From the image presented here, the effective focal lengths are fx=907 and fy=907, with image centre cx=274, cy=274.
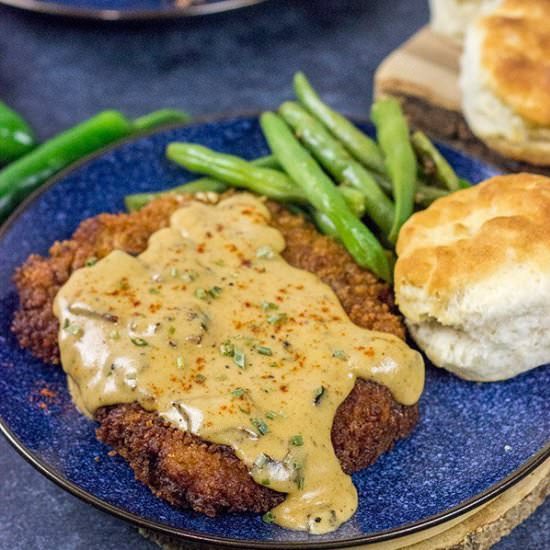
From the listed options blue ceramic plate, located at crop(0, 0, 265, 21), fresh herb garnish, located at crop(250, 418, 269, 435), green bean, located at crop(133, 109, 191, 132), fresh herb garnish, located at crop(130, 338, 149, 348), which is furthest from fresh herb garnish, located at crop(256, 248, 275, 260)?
blue ceramic plate, located at crop(0, 0, 265, 21)

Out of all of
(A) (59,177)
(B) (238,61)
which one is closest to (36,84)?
(B) (238,61)

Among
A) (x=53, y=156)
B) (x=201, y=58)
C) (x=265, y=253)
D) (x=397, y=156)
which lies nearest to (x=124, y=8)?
(x=201, y=58)

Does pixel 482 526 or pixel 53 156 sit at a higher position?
pixel 53 156

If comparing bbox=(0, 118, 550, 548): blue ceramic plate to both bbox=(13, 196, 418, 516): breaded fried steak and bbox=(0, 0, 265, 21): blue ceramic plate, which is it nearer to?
bbox=(13, 196, 418, 516): breaded fried steak

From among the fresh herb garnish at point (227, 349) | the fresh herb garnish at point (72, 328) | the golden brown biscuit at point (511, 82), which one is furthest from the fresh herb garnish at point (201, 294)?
the golden brown biscuit at point (511, 82)

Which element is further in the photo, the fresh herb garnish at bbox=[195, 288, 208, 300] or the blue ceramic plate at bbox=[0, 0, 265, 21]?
the blue ceramic plate at bbox=[0, 0, 265, 21]

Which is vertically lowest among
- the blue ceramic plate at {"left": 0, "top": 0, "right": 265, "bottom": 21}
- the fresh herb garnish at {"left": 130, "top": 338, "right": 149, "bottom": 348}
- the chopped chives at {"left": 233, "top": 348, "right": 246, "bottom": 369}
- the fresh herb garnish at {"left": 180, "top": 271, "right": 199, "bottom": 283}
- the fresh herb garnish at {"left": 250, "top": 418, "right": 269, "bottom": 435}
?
the fresh herb garnish at {"left": 250, "top": 418, "right": 269, "bottom": 435}

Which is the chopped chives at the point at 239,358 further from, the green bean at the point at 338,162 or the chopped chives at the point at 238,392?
the green bean at the point at 338,162

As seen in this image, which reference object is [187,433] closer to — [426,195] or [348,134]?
[426,195]
